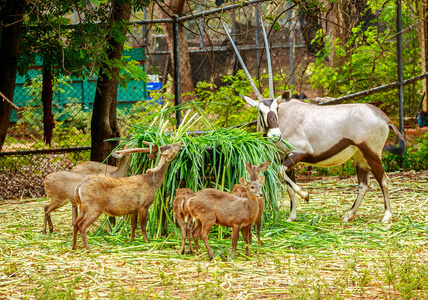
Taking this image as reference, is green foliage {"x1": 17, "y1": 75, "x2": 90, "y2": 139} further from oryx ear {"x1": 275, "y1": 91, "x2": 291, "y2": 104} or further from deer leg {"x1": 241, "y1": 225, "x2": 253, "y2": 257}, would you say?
deer leg {"x1": 241, "y1": 225, "x2": 253, "y2": 257}

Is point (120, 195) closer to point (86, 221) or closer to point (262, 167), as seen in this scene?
point (86, 221)

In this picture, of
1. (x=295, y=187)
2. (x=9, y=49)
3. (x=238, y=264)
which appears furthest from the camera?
(x=295, y=187)

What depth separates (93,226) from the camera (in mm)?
6125

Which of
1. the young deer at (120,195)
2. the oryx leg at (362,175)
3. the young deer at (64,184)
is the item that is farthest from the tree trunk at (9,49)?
the oryx leg at (362,175)

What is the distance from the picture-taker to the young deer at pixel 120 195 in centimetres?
478

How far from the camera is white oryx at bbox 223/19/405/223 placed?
6.45m

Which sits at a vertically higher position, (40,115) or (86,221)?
(40,115)

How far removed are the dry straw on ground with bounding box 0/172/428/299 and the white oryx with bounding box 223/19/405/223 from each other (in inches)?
21.3

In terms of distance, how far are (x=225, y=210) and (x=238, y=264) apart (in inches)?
17.2

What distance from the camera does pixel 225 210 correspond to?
450 centimetres

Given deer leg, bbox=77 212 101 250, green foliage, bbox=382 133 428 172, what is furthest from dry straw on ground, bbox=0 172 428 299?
green foliage, bbox=382 133 428 172

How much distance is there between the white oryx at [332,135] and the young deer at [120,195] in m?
1.64

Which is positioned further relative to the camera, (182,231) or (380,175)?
(380,175)

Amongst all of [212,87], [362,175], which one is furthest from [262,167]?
[212,87]
